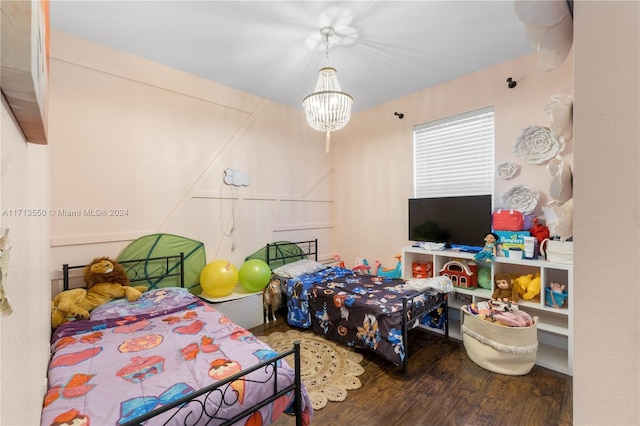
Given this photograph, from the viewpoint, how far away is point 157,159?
2.78 meters

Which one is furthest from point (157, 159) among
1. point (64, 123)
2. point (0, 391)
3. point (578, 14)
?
point (578, 14)

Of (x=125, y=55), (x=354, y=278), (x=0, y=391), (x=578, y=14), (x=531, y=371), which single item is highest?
(x=125, y=55)

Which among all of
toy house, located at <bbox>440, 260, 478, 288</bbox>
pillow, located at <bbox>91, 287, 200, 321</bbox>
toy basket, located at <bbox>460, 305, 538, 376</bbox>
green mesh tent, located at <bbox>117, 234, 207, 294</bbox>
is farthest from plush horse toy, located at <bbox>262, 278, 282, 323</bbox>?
toy basket, located at <bbox>460, 305, 538, 376</bbox>

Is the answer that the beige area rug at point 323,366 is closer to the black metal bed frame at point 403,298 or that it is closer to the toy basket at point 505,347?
the black metal bed frame at point 403,298

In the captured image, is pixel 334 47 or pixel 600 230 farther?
pixel 334 47

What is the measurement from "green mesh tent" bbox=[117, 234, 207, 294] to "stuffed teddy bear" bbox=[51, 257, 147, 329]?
0.63 ft

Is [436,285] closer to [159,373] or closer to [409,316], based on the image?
[409,316]

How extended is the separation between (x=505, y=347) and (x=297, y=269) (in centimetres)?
215

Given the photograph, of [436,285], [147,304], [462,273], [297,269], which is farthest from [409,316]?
[147,304]

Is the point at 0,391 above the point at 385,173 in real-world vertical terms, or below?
below

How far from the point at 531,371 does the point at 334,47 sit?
321 centimetres

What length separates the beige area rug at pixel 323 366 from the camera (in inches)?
78.2

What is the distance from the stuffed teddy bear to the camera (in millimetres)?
2005

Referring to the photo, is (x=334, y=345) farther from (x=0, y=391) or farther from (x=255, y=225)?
(x=0, y=391)
